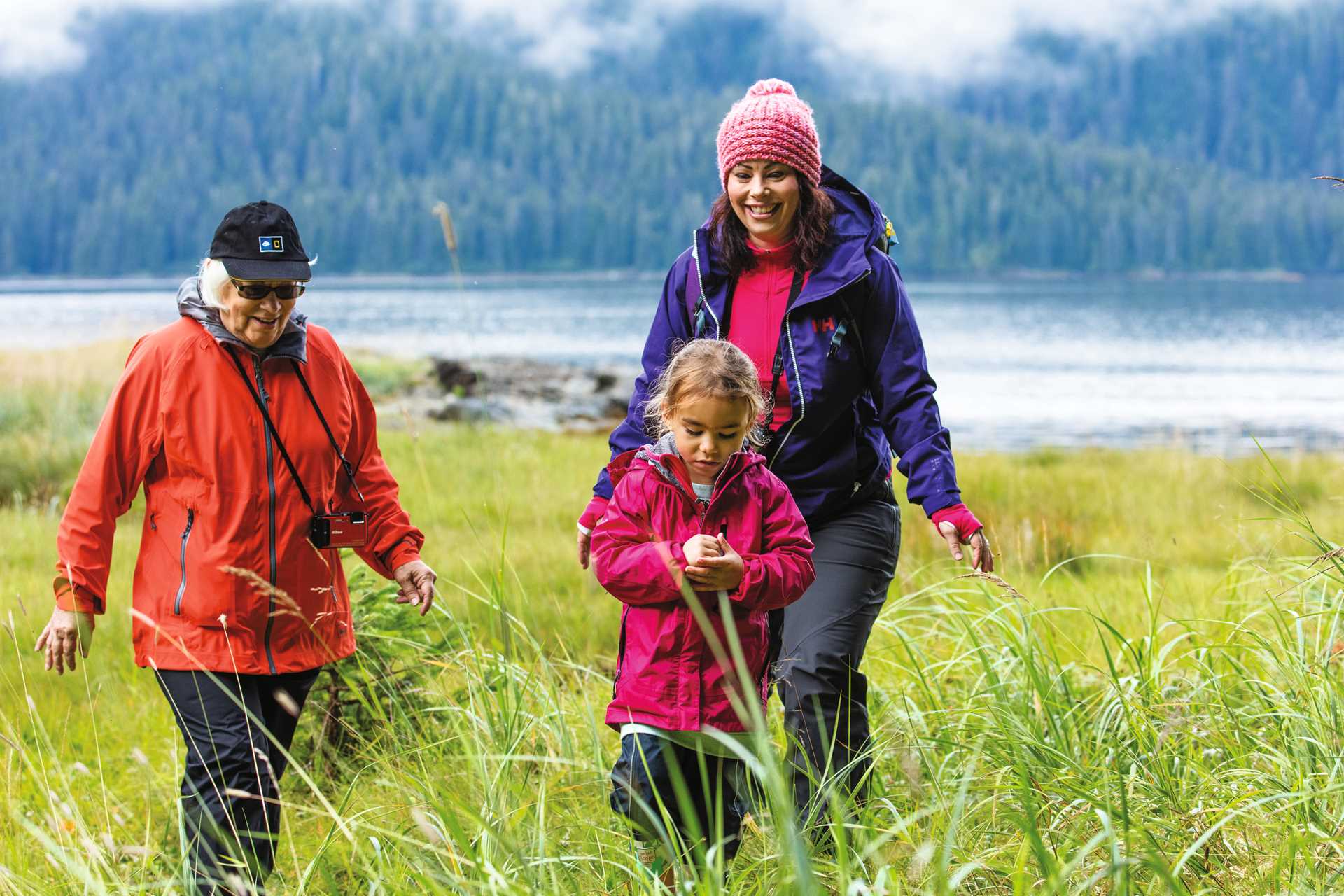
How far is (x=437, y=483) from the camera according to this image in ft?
35.9

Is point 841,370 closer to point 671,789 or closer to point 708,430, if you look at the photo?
point 708,430

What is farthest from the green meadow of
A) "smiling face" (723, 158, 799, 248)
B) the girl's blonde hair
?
"smiling face" (723, 158, 799, 248)

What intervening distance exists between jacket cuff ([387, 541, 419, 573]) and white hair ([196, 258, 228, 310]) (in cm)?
83

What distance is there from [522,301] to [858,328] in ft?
476

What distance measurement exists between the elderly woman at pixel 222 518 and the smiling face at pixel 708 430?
3.20 ft

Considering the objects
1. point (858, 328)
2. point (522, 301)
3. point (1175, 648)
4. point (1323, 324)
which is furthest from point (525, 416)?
point (522, 301)

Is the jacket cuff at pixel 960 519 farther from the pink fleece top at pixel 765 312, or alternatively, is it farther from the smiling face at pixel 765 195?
the smiling face at pixel 765 195

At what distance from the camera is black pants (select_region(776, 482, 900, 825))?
3.51m

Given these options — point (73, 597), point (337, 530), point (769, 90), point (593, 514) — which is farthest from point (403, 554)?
point (769, 90)

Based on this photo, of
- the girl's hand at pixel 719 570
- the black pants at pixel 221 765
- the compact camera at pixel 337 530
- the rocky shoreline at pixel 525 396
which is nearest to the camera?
the girl's hand at pixel 719 570

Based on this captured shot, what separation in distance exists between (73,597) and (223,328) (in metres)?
Result: 0.77

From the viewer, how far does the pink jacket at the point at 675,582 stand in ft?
10.0

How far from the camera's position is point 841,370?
12.0 ft

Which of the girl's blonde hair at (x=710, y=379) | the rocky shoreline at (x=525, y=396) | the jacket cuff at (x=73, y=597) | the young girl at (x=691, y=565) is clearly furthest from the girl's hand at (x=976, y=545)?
the rocky shoreline at (x=525, y=396)
